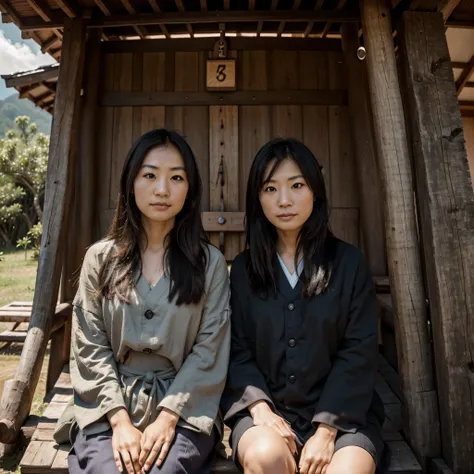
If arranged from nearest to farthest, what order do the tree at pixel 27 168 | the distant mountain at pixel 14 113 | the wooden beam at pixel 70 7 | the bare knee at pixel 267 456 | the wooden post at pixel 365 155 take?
the bare knee at pixel 267 456, the wooden beam at pixel 70 7, the wooden post at pixel 365 155, the tree at pixel 27 168, the distant mountain at pixel 14 113

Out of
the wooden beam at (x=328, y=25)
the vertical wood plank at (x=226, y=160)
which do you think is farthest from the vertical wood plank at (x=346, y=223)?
the wooden beam at (x=328, y=25)

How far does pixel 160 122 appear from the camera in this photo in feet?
12.8

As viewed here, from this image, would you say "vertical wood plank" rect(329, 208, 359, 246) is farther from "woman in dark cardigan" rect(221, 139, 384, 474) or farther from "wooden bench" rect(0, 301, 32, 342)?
"wooden bench" rect(0, 301, 32, 342)

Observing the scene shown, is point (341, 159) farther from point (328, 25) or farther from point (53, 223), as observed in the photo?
point (53, 223)

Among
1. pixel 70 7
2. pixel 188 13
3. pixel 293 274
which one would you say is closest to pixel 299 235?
pixel 293 274

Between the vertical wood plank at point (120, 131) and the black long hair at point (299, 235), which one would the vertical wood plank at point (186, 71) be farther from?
the black long hair at point (299, 235)

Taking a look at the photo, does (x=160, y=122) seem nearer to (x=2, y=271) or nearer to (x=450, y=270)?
(x=450, y=270)

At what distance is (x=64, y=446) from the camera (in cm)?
215

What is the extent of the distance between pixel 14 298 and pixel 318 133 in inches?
294

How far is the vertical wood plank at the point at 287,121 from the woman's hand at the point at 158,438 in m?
2.78

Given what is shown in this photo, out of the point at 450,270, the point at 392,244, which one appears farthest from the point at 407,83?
the point at 450,270

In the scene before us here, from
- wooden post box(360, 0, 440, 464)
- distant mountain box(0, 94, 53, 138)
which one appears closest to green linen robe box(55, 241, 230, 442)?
wooden post box(360, 0, 440, 464)

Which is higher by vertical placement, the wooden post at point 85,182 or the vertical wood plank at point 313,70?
the vertical wood plank at point 313,70

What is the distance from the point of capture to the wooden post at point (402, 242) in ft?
7.34
